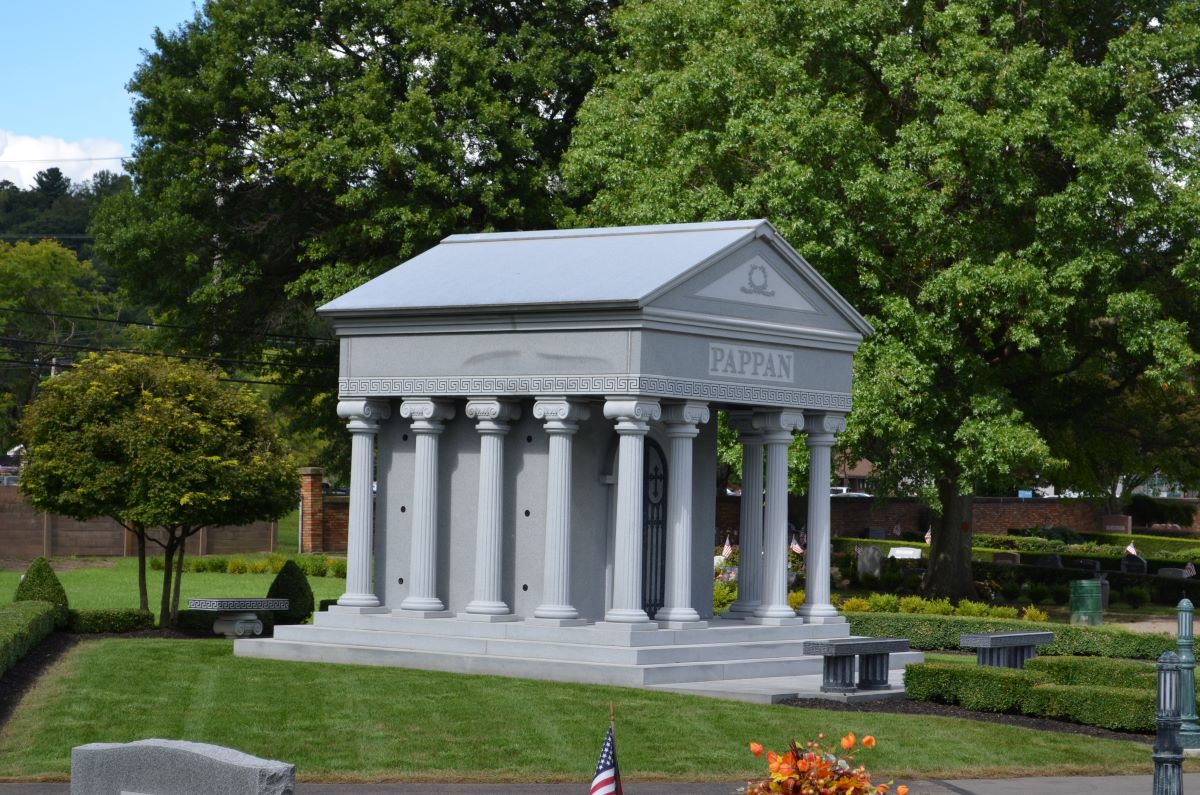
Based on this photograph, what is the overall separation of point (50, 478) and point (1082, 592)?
63.5 ft

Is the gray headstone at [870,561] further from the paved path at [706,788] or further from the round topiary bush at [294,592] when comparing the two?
the paved path at [706,788]

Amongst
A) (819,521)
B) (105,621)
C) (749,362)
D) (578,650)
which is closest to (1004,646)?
(819,521)

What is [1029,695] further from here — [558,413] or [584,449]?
[584,449]

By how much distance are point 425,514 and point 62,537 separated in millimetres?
29411

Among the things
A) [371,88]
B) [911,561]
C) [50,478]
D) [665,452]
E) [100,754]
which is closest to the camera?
[100,754]

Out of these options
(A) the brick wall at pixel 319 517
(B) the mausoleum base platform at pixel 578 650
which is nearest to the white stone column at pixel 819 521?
(B) the mausoleum base platform at pixel 578 650

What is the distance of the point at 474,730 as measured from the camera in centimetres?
1762

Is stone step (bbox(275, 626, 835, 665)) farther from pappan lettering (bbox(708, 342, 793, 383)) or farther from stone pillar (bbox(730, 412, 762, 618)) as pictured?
pappan lettering (bbox(708, 342, 793, 383))

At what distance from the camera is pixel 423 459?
2436cm

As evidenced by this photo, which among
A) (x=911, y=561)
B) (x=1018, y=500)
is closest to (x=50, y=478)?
(x=911, y=561)

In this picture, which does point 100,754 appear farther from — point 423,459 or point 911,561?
point 911,561

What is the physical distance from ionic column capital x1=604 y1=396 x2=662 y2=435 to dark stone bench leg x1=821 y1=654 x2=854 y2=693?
12.6 ft

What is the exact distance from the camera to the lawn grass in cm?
3650

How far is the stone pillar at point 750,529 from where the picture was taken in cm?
2523
